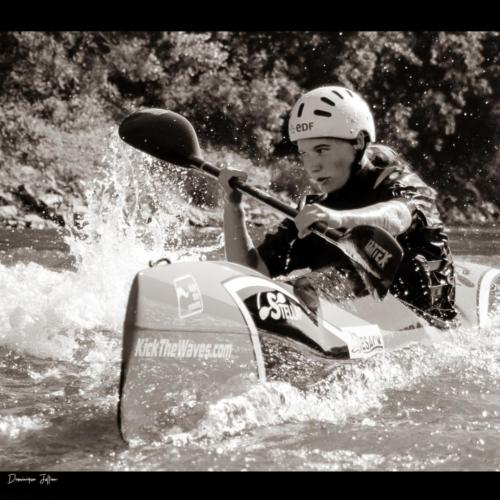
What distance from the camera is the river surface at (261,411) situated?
3.00 meters

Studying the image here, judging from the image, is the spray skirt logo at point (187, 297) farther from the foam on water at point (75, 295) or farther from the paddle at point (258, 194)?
the foam on water at point (75, 295)

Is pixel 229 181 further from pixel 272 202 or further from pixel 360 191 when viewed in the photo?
pixel 360 191

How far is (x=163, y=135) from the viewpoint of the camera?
14.8 ft

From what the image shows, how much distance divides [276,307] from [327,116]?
42.9 inches

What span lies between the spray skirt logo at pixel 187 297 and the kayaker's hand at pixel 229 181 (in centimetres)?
105

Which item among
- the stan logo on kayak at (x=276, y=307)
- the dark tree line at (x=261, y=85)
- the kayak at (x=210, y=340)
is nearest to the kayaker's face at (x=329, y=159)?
the kayak at (x=210, y=340)

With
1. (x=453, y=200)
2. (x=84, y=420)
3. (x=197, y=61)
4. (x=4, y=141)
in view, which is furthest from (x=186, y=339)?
(x=453, y=200)

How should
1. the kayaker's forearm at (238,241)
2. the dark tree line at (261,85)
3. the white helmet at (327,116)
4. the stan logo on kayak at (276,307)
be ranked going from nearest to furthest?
the stan logo on kayak at (276,307), the white helmet at (327,116), the kayaker's forearm at (238,241), the dark tree line at (261,85)

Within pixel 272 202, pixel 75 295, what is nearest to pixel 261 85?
pixel 75 295

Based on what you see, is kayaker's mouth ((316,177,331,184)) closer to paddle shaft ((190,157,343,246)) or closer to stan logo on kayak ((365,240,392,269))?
paddle shaft ((190,157,343,246))

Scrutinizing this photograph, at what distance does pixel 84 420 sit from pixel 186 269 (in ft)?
2.35

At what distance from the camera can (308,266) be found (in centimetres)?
448

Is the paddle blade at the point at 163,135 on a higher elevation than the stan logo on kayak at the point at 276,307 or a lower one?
higher
